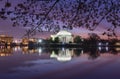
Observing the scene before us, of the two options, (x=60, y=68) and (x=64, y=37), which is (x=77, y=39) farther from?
(x=60, y=68)

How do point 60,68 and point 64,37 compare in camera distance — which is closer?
point 60,68

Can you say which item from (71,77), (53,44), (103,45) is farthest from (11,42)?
(71,77)

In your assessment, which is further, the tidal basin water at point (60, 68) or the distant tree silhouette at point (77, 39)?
the distant tree silhouette at point (77, 39)

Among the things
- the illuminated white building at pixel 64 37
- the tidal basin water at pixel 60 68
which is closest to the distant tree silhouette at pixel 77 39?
the illuminated white building at pixel 64 37

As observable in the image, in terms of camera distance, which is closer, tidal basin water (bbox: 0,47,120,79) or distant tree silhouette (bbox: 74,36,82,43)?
tidal basin water (bbox: 0,47,120,79)

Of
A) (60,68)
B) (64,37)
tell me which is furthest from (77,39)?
(60,68)

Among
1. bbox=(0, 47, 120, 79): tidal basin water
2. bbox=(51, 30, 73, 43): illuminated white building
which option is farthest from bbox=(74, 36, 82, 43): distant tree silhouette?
bbox=(0, 47, 120, 79): tidal basin water

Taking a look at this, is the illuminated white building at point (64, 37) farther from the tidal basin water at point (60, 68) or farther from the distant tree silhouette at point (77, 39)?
the tidal basin water at point (60, 68)

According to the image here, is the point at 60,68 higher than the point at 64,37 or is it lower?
higher

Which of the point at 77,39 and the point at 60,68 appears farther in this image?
the point at 77,39

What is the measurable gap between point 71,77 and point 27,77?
13.8 feet

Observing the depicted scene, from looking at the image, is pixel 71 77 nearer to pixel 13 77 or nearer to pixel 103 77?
pixel 103 77

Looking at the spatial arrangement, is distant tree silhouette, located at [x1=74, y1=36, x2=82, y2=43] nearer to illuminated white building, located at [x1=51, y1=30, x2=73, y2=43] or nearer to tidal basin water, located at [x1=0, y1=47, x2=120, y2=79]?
illuminated white building, located at [x1=51, y1=30, x2=73, y2=43]

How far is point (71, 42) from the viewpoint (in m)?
176
